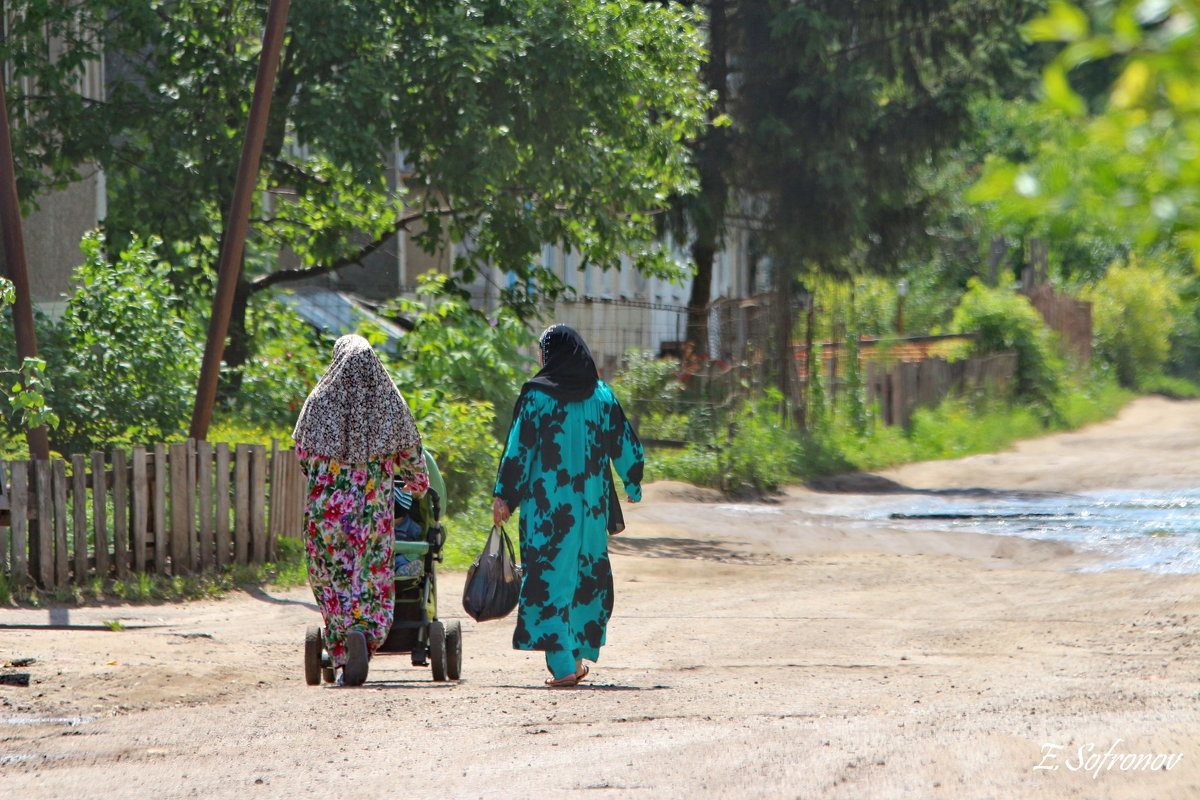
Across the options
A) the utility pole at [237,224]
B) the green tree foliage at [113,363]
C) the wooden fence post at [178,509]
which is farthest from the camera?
the green tree foliage at [113,363]

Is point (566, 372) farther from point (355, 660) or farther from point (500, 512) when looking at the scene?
point (355, 660)

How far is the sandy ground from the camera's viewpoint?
457 centimetres

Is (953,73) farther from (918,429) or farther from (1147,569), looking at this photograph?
(1147,569)

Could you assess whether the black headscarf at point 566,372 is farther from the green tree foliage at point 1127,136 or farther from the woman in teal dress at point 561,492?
the green tree foliage at point 1127,136

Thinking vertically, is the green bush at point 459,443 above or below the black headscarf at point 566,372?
below

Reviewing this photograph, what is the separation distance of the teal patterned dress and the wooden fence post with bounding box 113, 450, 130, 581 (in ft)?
12.3

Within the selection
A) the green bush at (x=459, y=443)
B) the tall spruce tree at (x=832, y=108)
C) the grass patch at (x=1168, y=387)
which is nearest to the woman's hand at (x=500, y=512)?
the green bush at (x=459, y=443)

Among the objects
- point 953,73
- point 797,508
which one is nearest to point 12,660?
point 797,508

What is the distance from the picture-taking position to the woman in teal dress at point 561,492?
23.5 feet

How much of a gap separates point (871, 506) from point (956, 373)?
11009 millimetres

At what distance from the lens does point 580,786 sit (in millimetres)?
4488

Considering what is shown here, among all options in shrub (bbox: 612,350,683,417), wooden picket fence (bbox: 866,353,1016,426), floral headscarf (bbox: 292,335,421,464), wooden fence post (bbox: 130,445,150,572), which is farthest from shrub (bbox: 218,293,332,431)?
wooden picket fence (bbox: 866,353,1016,426)

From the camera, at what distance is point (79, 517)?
31.5 ft

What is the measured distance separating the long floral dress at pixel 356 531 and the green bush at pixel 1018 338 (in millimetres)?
24093
